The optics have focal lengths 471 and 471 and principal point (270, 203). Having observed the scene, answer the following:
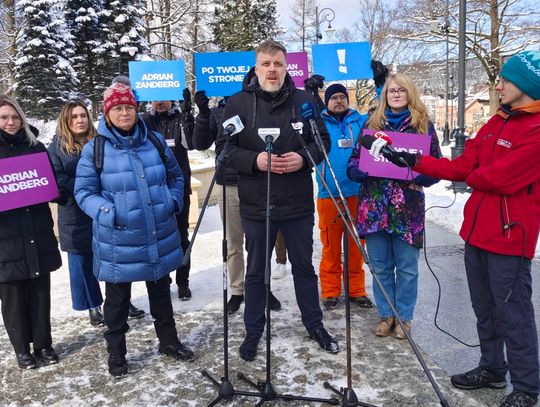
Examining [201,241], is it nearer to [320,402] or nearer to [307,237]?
[307,237]

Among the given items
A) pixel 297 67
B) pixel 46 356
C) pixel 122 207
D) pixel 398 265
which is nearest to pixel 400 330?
pixel 398 265

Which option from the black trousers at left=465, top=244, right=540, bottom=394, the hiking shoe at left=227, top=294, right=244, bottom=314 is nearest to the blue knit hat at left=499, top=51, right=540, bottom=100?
the black trousers at left=465, top=244, right=540, bottom=394

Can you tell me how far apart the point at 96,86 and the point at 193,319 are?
2155cm

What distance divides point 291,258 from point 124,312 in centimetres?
128

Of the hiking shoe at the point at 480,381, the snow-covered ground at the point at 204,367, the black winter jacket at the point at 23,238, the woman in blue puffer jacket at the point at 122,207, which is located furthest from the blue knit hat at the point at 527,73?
the black winter jacket at the point at 23,238

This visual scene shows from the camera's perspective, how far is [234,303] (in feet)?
14.4

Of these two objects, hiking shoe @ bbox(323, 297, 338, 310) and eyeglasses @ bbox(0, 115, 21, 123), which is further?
hiking shoe @ bbox(323, 297, 338, 310)

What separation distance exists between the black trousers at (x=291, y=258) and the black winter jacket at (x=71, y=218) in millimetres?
1413

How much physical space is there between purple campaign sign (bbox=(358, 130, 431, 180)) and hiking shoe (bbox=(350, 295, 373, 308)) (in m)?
1.42

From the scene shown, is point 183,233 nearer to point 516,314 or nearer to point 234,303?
point 234,303

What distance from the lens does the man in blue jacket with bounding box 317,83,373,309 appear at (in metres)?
4.35

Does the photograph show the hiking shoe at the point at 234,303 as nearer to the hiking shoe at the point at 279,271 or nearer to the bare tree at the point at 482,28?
the hiking shoe at the point at 279,271

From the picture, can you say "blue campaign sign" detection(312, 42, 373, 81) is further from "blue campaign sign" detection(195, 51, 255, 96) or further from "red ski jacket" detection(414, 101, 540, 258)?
"red ski jacket" detection(414, 101, 540, 258)

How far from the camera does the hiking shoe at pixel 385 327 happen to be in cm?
375
